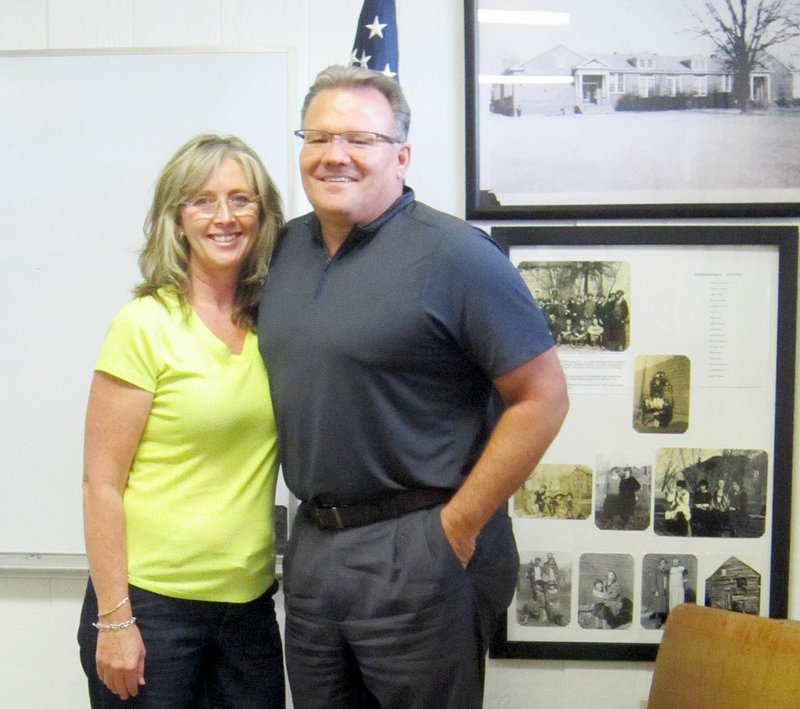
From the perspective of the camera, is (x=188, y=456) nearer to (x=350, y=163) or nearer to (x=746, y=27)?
(x=350, y=163)

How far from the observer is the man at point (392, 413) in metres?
1.14

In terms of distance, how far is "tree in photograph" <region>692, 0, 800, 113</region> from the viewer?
1546 millimetres

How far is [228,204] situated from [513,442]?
0.63 m

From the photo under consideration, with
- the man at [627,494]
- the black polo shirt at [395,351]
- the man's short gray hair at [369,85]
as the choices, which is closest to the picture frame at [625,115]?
the man's short gray hair at [369,85]

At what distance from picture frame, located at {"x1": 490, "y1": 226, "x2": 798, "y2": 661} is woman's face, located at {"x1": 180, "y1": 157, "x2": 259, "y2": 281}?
56 cm

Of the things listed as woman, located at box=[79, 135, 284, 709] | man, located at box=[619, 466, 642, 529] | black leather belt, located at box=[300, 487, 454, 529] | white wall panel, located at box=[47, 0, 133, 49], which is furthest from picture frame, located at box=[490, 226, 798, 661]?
white wall panel, located at box=[47, 0, 133, 49]

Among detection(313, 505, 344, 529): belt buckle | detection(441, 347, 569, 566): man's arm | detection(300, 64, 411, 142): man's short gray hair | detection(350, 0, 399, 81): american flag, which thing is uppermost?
detection(350, 0, 399, 81): american flag

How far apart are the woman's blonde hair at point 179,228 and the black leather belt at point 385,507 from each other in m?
0.37

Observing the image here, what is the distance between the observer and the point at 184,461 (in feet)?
4.05

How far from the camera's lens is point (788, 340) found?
158 cm

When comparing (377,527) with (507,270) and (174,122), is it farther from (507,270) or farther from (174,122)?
(174,122)

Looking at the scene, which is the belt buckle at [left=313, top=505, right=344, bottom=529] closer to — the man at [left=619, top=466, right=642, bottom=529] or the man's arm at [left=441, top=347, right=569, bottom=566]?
the man's arm at [left=441, top=347, right=569, bottom=566]

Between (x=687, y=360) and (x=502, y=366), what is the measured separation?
0.66 m

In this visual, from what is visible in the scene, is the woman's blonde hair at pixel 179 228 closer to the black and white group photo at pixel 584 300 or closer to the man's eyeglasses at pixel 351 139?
the man's eyeglasses at pixel 351 139
